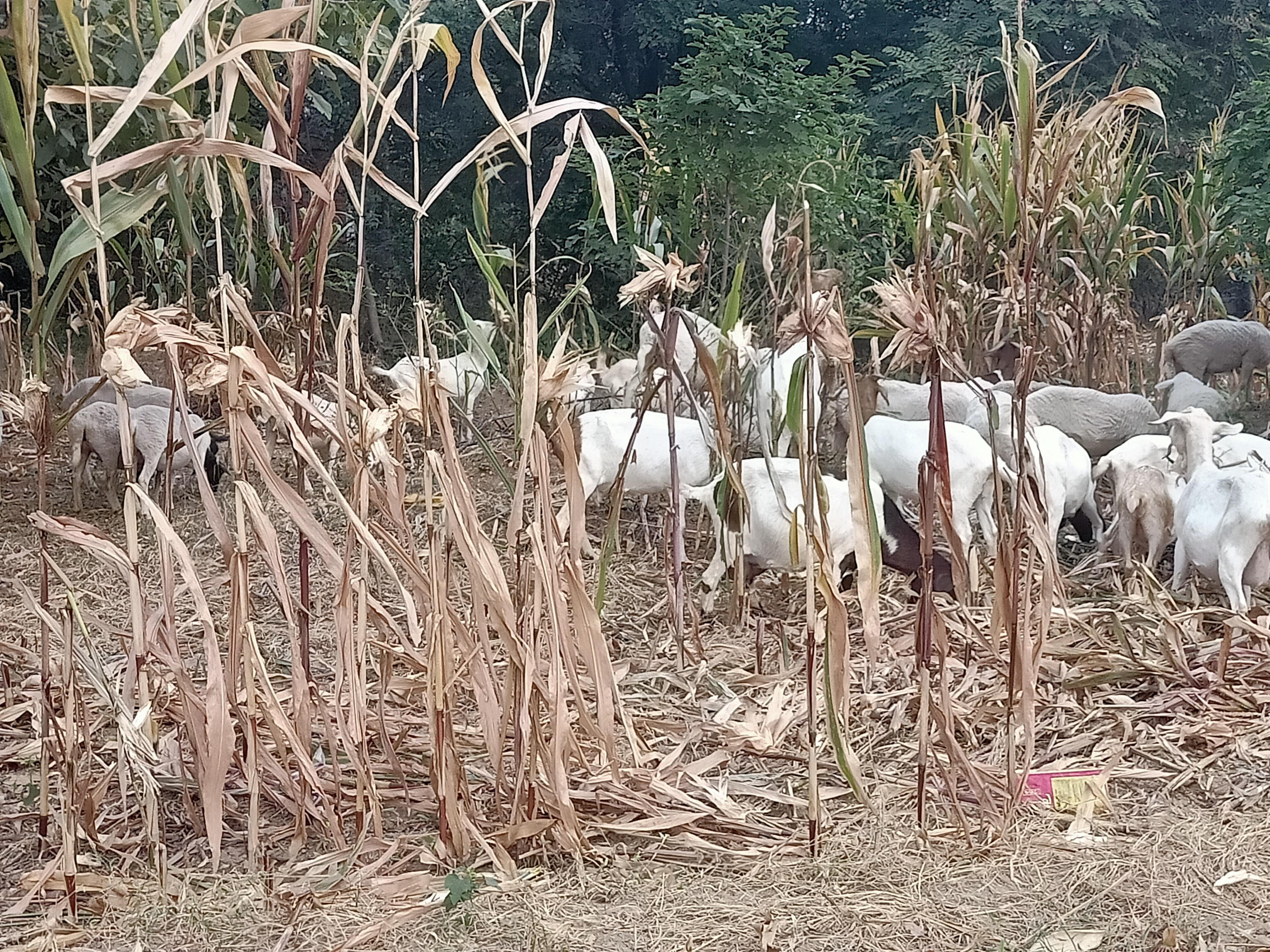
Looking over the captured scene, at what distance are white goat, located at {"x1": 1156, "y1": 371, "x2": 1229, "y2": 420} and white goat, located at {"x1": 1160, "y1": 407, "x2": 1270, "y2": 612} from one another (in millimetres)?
1306

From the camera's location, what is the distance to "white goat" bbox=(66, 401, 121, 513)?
11.7 feet

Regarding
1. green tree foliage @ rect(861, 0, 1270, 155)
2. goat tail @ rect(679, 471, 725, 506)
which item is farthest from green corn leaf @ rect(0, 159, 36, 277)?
green tree foliage @ rect(861, 0, 1270, 155)

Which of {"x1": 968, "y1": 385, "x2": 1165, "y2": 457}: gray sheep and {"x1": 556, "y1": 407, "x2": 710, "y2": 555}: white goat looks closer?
{"x1": 556, "y1": 407, "x2": 710, "y2": 555}: white goat

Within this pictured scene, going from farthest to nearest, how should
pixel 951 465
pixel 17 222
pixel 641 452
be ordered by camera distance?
pixel 641 452
pixel 951 465
pixel 17 222

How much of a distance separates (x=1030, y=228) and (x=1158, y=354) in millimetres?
4231

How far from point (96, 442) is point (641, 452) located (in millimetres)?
1744

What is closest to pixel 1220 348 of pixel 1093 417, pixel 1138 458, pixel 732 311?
pixel 1093 417

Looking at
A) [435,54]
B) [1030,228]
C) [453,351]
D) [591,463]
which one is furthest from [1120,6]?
[1030,228]

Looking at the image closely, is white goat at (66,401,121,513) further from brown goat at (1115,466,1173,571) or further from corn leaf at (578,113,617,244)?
brown goat at (1115,466,1173,571)

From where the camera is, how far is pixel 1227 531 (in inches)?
98.8

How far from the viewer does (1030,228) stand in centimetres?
169

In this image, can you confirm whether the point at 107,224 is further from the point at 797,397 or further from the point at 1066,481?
the point at 1066,481

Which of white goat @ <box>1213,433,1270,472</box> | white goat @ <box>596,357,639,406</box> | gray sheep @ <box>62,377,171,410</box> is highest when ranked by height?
gray sheep @ <box>62,377,171,410</box>

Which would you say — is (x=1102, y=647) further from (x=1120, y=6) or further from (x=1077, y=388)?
Result: (x=1120, y=6)
